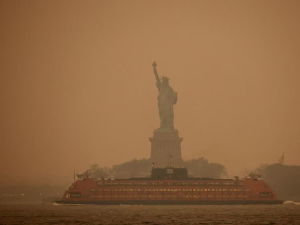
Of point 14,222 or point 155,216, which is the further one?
point 155,216

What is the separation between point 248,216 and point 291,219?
1118 cm

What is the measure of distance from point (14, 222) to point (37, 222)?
4.10 m

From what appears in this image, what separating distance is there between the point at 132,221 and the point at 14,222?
67.7ft

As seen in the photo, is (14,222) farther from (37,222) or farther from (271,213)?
(271,213)

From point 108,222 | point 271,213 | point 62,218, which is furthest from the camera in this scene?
A: point 271,213

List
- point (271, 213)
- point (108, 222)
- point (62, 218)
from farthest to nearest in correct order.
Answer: point (271, 213) → point (62, 218) → point (108, 222)

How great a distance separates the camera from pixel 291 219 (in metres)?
140

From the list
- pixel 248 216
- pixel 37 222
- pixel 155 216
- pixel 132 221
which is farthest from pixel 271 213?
pixel 37 222

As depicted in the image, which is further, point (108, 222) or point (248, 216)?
point (248, 216)

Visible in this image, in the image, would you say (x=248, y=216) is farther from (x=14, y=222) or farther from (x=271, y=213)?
(x=14, y=222)

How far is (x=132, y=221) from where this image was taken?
136750mm

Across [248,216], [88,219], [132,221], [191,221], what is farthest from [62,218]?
[248,216]

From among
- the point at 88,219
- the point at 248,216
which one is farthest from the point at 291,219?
the point at 88,219

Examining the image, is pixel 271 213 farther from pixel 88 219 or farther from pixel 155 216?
pixel 88 219
